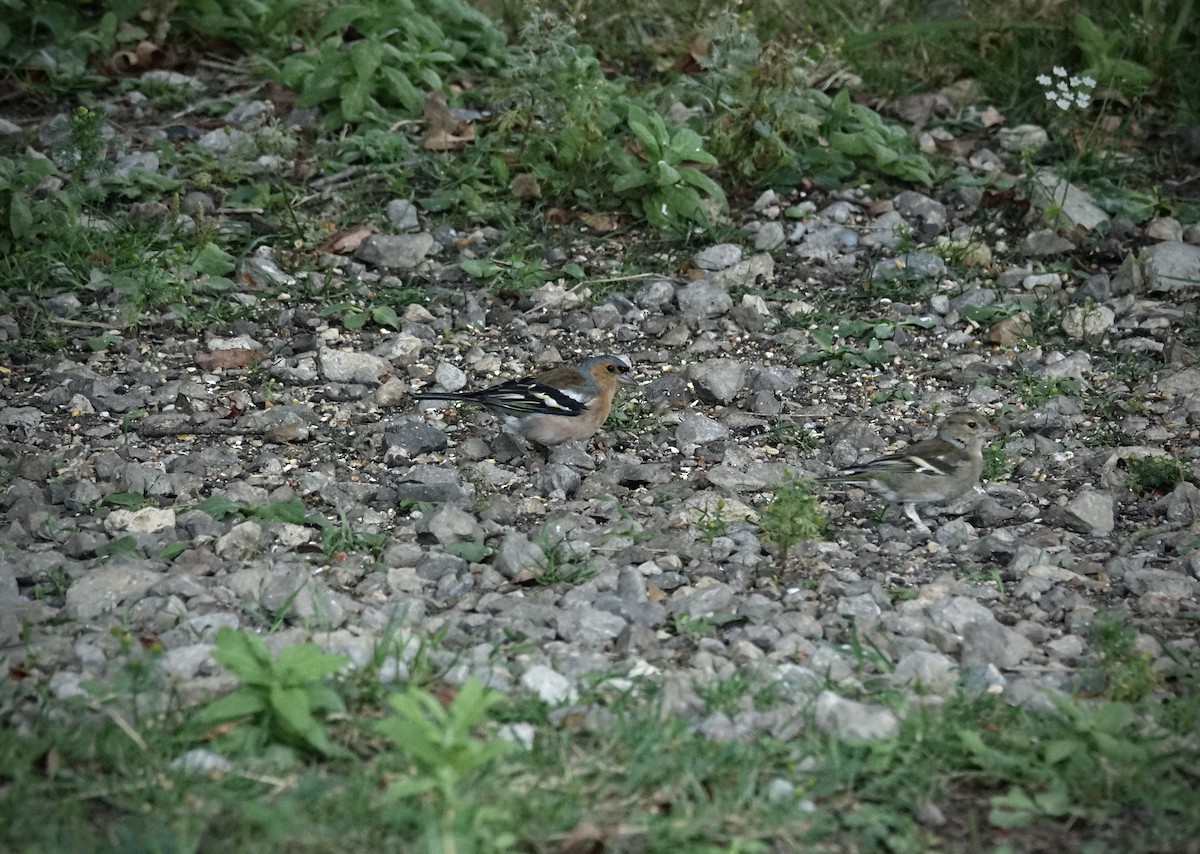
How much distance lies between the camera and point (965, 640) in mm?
4438

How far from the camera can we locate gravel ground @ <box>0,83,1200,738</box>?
14.5 feet

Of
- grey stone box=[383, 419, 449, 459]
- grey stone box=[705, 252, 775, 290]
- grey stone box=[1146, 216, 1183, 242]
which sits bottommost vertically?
grey stone box=[383, 419, 449, 459]

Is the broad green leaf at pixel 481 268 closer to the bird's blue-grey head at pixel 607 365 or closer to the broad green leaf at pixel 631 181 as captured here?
the broad green leaf at pixel 631 181

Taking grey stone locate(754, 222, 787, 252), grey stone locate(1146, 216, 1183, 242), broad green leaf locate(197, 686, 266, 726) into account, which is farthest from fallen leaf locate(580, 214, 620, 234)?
broad green leaf locate(197, 686, 266, 726)

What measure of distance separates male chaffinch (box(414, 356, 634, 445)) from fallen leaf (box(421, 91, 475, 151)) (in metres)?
2.36

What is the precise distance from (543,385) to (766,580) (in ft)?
5.13

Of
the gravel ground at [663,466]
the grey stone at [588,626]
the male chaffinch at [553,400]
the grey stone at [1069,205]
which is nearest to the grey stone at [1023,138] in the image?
the gravel ground at [663,466]

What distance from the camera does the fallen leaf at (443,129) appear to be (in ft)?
26.8

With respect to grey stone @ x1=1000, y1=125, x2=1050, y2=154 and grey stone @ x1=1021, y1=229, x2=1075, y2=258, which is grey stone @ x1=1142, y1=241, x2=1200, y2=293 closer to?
grey stone @ x1=1021, y1=229, x2=1075, y2=258

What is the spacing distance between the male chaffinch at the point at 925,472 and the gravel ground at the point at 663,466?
0.14 metres

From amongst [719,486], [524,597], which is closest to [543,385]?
[719,486]

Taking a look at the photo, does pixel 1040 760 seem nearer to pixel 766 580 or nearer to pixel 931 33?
pixel 766 580

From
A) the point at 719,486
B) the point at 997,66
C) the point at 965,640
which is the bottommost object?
the point at 719,486

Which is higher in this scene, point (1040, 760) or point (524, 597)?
point (1040, 760)
